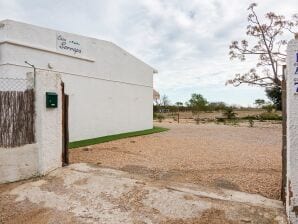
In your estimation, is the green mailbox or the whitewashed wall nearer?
the whitewashed wall

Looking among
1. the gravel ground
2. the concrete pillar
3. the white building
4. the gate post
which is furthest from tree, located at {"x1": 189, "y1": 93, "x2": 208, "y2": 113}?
the gate post

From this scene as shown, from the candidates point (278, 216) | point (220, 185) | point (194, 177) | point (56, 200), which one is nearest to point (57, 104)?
point (56, 200)

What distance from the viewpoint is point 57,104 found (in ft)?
22.6

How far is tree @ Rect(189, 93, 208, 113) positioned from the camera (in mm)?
49156

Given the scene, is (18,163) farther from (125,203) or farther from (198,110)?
(198,110)

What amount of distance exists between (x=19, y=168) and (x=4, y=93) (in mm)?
1600

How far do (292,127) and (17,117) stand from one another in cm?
526

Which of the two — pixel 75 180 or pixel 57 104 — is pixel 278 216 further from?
pixel 57 104

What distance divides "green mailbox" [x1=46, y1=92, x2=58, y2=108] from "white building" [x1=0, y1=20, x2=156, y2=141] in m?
2.96

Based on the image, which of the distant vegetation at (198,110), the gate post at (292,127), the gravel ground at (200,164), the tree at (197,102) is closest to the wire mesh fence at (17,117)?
the gravel ground at (200,164)

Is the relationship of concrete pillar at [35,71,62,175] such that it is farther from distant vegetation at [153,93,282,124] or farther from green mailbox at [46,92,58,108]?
distant vegetation at [153,93,282,124]

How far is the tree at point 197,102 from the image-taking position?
161 feet

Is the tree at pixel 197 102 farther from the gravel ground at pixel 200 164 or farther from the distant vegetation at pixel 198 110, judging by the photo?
the gravel ground at pixel 200 164

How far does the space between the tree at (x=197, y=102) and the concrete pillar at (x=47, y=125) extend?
4196cm
